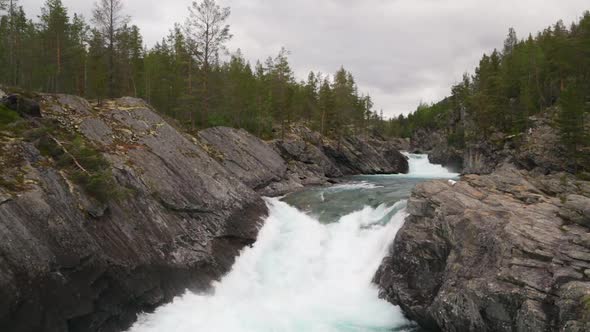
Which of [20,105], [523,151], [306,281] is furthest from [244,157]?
[523,151]

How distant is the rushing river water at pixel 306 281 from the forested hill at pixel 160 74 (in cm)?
1869

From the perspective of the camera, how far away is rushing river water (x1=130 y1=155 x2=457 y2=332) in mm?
15758

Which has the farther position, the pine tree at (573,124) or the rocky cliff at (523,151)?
the rocky cliff at (523,151)

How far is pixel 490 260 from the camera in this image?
14.1 m

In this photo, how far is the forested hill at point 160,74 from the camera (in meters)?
37.4

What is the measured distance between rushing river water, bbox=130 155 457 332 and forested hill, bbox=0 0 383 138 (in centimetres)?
1869

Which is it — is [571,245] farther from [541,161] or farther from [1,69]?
[1,69]

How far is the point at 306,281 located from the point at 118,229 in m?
9.96

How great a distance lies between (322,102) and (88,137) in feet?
159

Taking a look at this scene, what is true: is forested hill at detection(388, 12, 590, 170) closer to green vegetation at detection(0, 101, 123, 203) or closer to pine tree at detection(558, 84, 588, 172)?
pine tree at detection(558, 84, 588, 172)

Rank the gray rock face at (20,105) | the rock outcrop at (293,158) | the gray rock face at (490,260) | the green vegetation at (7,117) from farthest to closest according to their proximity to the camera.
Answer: the rock outcrop at (293,158)
the gray rock face at (20,105)
the green vegetation at (7,117)
the gray rock face at (490,260)

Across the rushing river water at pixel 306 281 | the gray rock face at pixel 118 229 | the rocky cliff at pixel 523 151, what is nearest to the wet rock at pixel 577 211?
the rushing river water at pixel 306 281

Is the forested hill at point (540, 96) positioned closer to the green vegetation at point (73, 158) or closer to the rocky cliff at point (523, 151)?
the rocky cliff at point (523, 151)

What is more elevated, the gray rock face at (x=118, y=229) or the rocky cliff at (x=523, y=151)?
the rocky cliff at (x=523, y=151)
